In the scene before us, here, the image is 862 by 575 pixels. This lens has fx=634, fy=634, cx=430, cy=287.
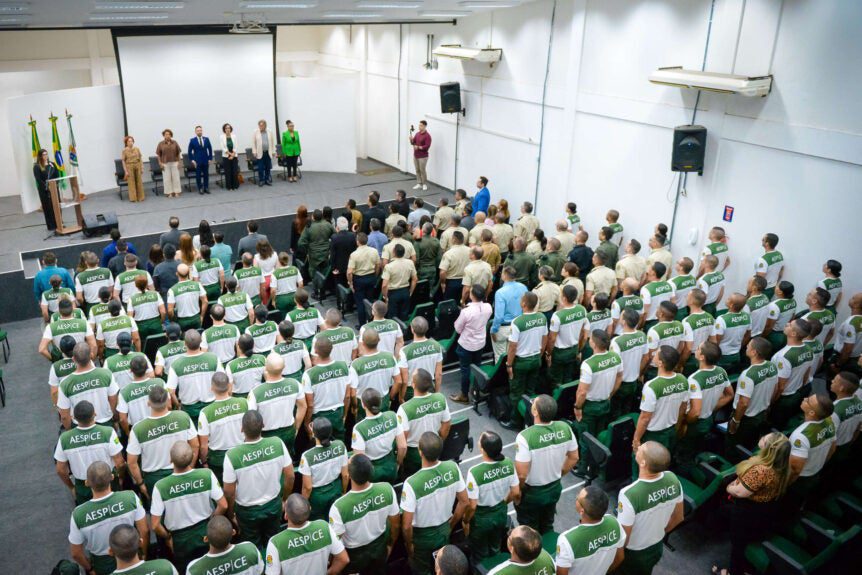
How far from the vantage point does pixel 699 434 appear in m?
5.32

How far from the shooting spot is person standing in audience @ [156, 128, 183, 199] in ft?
42.5

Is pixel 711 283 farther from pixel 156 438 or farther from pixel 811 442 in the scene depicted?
pixel 156 438

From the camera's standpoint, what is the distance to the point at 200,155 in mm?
13375

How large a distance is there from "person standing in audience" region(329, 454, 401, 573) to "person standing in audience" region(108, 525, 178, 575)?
3.06ft

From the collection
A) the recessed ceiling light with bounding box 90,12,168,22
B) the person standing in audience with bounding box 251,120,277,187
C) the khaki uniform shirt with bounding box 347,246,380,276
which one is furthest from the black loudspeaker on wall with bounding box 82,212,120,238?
the khaki uniform shirt with bounding box 347,246,380,276

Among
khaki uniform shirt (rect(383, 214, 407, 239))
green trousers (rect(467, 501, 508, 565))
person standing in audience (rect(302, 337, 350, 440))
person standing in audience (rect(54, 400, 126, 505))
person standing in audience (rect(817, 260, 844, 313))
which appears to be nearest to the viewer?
green trousers (rect(467, 501, 508, 565))

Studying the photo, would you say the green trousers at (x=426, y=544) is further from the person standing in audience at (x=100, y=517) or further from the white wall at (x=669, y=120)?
the white wall at (x=669, y=120)

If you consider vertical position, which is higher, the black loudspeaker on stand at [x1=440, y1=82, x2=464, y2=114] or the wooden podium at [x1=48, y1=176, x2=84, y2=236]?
the black loudspeaker on stand at [x1=440, y1=82, x2=464, y2=114]

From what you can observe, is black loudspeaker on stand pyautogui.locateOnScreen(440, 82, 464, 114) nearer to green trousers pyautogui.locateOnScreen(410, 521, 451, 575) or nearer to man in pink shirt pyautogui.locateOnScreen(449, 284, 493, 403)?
man in pink shirt pyautogui.locateOnScreen(449, 284, 493, 403)

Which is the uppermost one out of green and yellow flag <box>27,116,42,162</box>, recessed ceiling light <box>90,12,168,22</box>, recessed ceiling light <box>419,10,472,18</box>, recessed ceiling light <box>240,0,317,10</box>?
recessed ceiling light <box>419,10,472,18</box>

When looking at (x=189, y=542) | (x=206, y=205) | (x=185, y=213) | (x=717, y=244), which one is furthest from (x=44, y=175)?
(x=717, y=244)

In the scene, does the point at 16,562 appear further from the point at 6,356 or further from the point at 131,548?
the point at 6,356

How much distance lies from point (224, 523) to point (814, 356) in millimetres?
5177

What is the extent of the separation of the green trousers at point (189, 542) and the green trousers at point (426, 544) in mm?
1377
